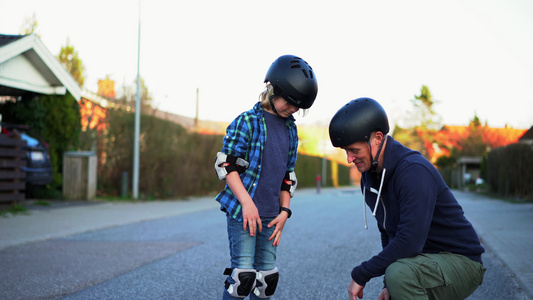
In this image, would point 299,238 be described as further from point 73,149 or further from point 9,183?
point 73,149

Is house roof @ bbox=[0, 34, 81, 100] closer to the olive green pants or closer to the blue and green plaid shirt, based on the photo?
the blue and green plaid shirt

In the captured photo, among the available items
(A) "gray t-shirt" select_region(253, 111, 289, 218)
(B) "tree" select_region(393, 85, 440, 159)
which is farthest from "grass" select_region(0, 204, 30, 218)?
(B) "tree" select_region(393, 85, 440, 159)

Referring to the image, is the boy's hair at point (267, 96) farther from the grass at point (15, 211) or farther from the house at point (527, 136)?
the house at point (527, 136)

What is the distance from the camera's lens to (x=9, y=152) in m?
10.5

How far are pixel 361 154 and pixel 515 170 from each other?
1808 cm

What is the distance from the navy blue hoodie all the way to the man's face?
0.09 meters

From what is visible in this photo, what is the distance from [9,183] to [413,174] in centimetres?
979

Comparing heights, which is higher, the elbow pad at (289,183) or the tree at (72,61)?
the tree at (72,61)

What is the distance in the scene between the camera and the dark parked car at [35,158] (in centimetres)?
1168

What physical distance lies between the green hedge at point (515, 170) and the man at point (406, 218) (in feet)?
55.4

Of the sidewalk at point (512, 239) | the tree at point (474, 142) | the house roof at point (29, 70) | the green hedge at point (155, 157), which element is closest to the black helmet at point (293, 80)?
the sidewalk at point (512, 239)

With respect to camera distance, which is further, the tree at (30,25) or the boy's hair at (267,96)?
the tree at (30,25)

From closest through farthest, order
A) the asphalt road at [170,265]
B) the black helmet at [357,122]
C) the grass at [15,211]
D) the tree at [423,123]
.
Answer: the black helmet at [357,122]
the asphalt road at [170,265]
the grass at [15,211]
the tree at [423,123]

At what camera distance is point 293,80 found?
2.99 metres
